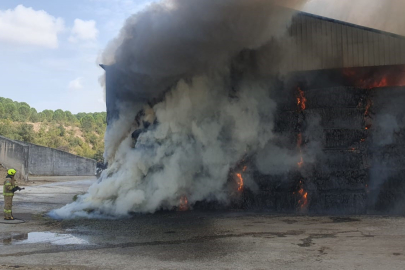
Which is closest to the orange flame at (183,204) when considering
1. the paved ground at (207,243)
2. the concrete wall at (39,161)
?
the paved ground at (207,243)

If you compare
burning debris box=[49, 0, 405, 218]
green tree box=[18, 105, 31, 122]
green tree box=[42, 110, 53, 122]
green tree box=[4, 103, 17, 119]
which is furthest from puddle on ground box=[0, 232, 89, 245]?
green tree box=[42, 110, 53, 122]

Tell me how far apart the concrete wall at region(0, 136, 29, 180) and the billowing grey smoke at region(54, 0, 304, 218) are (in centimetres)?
1386

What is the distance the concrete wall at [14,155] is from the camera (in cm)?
2284

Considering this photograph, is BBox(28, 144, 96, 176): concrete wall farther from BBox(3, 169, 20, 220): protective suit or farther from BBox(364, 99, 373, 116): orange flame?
BBox(364, 99, 373, 116): orange flame

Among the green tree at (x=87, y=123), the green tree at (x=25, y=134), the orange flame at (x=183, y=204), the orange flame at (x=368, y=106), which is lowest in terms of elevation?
the orange flame at (x=183, y=204)

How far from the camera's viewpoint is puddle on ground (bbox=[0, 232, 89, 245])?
6656mm

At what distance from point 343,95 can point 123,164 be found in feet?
21.2

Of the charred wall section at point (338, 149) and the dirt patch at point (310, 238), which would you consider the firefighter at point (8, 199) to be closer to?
the charred wall section at point (338, 149)

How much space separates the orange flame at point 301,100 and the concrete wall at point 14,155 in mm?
18314

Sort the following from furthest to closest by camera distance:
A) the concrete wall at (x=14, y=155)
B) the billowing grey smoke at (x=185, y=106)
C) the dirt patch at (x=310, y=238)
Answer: the concrete wall at (x=14, y=155), the billowing grey smoke at (x=185, y=106), the dirt patch at (x=310, y=238)

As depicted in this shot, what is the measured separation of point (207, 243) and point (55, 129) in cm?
5975

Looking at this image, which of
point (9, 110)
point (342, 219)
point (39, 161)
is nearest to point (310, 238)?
point (342, 219)

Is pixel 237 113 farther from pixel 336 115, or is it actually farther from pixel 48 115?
pixel 48 115

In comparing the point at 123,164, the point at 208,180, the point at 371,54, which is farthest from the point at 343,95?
the point at 123,164
